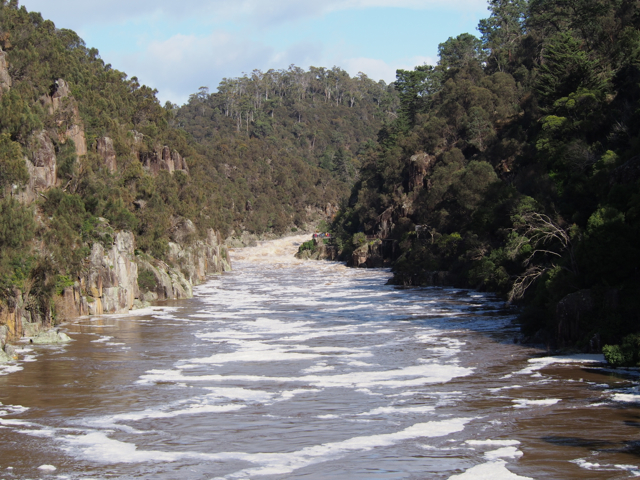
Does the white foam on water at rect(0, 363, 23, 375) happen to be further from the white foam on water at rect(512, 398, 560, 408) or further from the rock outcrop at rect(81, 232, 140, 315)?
the white foam on water at rect(512, 398, 560, 408)

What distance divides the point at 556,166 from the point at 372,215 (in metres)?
69.6

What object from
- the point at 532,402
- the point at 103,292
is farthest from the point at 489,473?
the point at 103,292

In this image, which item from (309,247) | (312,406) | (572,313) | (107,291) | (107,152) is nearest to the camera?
(312,406)

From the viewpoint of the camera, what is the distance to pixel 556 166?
3872 centimetres

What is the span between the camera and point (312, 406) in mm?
18422

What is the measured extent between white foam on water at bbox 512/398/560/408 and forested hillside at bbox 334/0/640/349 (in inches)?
283

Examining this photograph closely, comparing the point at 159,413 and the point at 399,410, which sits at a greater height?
the point at 159,413

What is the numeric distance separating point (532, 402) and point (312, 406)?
6.11 metres

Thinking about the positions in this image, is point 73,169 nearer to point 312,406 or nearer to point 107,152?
point 107,152

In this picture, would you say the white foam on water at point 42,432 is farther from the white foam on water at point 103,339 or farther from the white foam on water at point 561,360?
the white foam on water at point 561,360

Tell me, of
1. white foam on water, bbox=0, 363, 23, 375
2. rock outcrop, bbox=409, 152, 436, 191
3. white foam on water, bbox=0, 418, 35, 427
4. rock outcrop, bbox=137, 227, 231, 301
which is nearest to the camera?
white foam on water, bbox=0, 418, 35, 427

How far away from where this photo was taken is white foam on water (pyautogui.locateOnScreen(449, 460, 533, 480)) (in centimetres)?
1225

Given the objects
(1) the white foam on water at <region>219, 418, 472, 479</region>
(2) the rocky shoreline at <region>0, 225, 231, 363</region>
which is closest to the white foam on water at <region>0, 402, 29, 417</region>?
(2) the rocky shoreline at <region>0, 225, 231, 363</region>

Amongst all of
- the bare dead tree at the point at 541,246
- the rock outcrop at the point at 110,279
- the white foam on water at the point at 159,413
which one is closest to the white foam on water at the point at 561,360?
the bare dead tree at the point at 541,246
